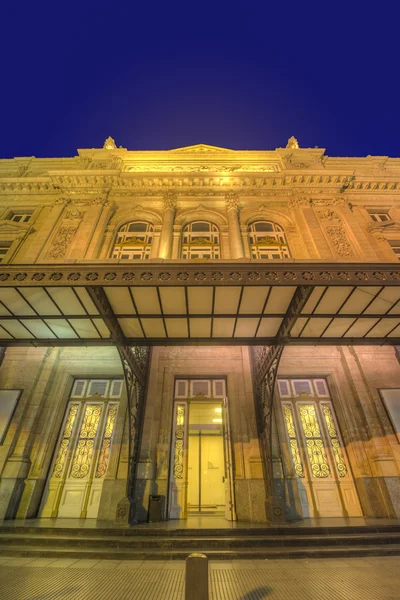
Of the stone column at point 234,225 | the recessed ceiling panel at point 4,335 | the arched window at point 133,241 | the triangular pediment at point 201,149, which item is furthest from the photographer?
the triangular pediment at point 201,149

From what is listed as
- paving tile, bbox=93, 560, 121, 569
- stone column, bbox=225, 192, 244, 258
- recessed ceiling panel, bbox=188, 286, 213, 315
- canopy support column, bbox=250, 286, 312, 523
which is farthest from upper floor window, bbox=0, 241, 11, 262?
paving tile, bbox=93, 560, 121, 569

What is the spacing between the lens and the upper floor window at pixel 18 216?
1268 centimetres

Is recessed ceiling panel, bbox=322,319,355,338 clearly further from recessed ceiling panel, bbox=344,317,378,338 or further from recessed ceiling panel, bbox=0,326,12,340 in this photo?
recessed ceiling panel, bbox=0,326,12,340

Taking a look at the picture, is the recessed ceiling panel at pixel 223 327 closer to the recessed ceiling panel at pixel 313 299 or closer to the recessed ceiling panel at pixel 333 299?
the recessed ceiling panel at pixel 313 299

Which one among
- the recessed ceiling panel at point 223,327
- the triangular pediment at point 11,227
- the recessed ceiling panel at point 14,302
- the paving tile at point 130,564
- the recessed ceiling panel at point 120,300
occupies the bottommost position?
the paving tile at point 130,564

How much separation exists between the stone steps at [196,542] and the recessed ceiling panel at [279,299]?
465 cm

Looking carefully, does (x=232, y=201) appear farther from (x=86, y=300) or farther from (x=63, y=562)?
(x=63, y=562)

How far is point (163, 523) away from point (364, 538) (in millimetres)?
4366

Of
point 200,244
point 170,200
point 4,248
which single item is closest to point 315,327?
point 200,244

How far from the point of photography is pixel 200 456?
1085 cm

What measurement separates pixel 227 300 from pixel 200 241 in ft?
18.0

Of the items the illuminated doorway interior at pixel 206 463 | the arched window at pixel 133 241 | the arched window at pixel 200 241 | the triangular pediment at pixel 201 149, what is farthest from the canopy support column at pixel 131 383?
the triangular pediment at pixel 201 149

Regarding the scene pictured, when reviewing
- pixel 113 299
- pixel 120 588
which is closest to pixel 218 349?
pixel 113 299

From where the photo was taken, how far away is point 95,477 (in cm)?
801
